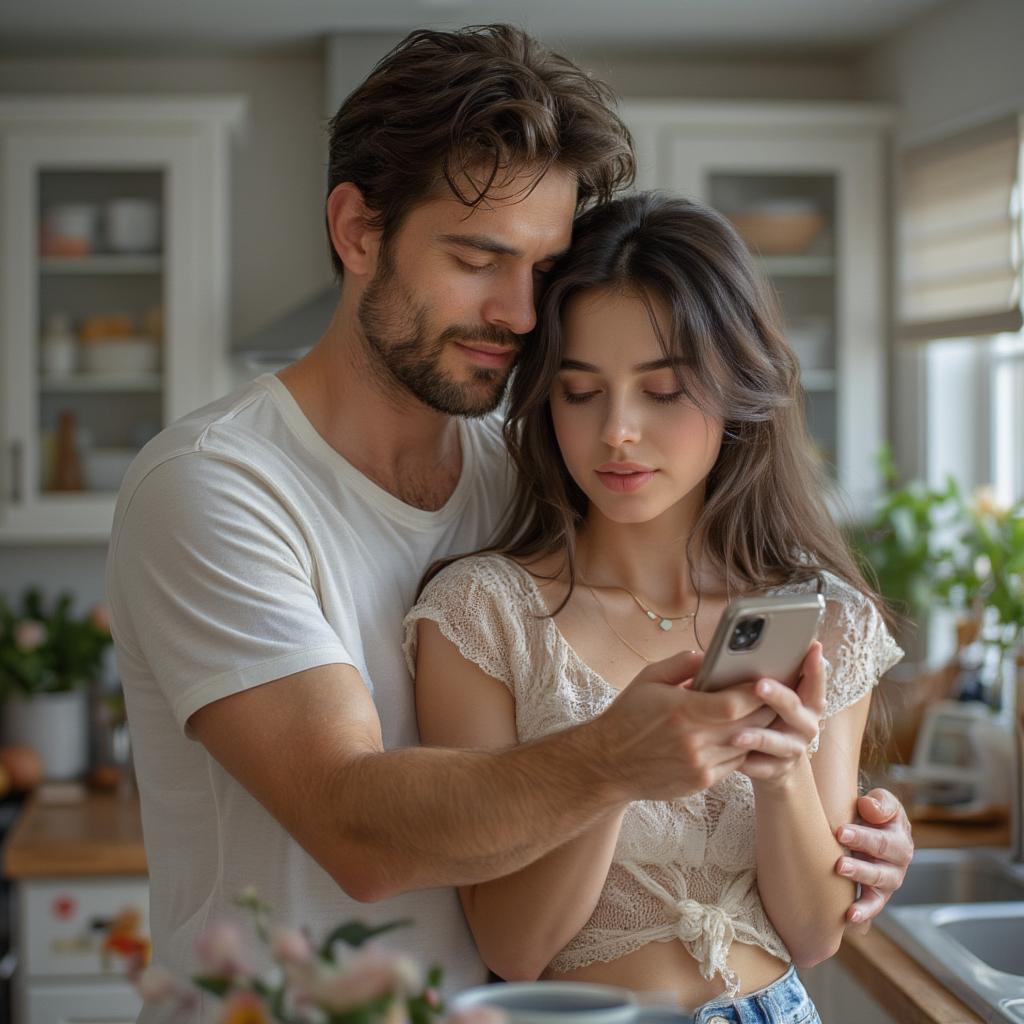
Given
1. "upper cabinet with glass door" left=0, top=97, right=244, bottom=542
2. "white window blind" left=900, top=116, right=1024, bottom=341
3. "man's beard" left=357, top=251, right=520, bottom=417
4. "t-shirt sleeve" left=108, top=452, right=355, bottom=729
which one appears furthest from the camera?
"upper cabinet with glass door" left=0, top=97, right=244, bottom=542

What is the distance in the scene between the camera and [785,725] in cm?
Answer: 112

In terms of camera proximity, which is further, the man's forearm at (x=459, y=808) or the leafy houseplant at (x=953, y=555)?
the leafy houseplant at (x=953, y=555)

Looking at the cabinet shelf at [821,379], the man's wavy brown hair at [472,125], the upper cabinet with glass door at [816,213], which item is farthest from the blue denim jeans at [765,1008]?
the cabinet shelf at [821,379]

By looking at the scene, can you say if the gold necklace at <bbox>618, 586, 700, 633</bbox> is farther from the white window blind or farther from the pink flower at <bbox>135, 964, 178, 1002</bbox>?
the white window blind

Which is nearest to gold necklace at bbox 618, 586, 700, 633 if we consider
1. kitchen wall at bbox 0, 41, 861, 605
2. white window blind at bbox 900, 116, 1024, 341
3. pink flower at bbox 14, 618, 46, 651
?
white window blind at bbox 900, 116, 1024, 341

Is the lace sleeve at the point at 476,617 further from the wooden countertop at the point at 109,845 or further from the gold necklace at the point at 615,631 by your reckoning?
the wooden countertop at the point at 109,845

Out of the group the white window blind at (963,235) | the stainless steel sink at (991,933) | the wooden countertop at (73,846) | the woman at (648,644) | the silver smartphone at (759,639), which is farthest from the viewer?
the white window blind at (963,235)

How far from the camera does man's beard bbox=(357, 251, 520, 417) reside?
1.47 metres

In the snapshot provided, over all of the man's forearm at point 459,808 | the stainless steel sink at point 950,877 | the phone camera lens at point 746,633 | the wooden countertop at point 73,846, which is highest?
the phone camera lens at point 746,633

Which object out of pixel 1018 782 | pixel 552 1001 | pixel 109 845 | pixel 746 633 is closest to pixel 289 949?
pixel 552 1001

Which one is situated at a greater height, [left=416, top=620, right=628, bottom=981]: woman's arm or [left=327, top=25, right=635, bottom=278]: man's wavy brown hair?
[left=327, top=25, right=635, bottom=278]: man's wavy brown hair

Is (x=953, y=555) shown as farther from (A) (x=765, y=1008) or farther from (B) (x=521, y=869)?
(B) (x=521, y=869)

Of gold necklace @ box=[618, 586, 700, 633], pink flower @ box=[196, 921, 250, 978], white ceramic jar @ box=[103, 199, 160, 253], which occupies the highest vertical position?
white ceramic jar @ box=[103, 199, 160, 253]

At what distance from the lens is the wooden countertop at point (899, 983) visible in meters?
1.74
